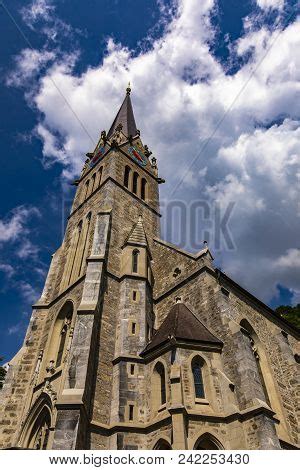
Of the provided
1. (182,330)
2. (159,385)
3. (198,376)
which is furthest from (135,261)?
(198,376)

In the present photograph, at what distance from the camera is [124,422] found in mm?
12852

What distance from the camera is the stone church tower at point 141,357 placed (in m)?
12.0

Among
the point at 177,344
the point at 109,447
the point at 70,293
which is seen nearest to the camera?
the point at 109,447

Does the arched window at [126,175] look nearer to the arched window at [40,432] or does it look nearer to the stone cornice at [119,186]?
the stone cornice at [119,186]

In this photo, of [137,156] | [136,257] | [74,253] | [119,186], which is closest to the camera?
[136,257]

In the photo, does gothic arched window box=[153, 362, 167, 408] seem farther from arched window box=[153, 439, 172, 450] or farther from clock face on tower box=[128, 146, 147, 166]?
clock face on tower box=[128, 146, 147, 166]

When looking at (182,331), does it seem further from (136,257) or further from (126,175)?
(126,175)

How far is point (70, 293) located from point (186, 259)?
20.6 feet

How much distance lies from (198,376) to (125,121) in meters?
28.7

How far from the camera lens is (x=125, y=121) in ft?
119

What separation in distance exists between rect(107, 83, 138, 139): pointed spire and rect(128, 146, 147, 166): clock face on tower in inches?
106

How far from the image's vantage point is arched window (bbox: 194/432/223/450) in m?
11.7

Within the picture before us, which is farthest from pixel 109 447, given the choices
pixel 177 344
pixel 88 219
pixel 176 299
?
pixel 88 219
